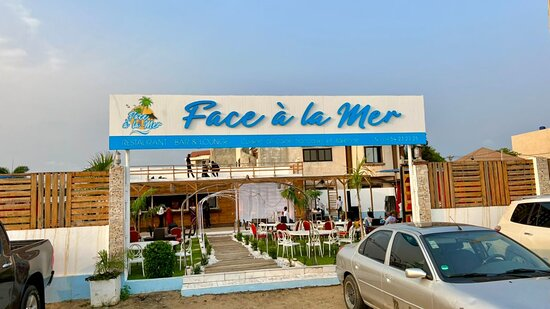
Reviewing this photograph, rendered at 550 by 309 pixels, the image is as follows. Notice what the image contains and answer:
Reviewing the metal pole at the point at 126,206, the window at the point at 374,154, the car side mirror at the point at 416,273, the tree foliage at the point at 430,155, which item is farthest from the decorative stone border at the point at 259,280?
the tree foliage at the point at 430,155

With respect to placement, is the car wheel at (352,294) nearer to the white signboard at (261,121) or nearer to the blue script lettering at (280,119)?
the white signboard at (261,121)

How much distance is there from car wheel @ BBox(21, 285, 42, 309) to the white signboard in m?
3.82

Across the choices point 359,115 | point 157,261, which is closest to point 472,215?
point 359,115

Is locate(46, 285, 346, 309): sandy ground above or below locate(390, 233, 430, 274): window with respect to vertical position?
below

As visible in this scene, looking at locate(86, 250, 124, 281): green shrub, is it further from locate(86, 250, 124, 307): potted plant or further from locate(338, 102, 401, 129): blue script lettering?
locate(338, 102, 401, 129): blue script lettering

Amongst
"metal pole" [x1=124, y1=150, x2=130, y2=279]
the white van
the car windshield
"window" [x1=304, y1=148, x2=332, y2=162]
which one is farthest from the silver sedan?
"window" [x1=304, y1=148, x2=332, y2=162]

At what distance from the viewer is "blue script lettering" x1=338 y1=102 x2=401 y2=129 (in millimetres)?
9876

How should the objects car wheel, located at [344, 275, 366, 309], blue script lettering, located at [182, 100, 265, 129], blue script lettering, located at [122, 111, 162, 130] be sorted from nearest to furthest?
car wheel, located at [344, 275, 366, 309] → blue script lettering, located at [122, 111, 162, 130] → blue script lettering, located at [182, 100, 265, 129]

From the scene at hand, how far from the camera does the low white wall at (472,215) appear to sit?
9.85 meters

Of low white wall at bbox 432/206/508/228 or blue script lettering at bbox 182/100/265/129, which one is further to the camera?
low white wall at bbox 432/206/508/228

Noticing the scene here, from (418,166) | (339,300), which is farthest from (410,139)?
(339,300)

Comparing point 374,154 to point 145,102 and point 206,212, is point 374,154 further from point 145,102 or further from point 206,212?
point 145,102

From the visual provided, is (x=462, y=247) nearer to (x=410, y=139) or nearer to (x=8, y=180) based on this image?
(x=410, y=139)

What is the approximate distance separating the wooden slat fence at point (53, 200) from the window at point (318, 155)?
65.1 ft
